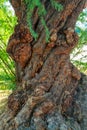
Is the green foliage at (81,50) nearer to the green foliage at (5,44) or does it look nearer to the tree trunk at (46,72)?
the green foliage at (5,44)


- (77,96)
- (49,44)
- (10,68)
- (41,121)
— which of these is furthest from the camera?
(10,68)

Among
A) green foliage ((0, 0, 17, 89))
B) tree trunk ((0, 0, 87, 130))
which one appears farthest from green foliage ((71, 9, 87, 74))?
tree trunk ((0, 0, 87, 130))

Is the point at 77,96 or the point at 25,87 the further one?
the point at 77,96

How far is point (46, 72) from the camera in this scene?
Answer: 3340 millimetres

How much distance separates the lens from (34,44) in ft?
11.1

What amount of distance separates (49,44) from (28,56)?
0.26 meters

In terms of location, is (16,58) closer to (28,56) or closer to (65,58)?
(28,56)

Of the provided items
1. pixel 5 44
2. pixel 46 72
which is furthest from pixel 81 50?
pixel 46 72

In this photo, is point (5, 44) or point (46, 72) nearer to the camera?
point (46, 72)

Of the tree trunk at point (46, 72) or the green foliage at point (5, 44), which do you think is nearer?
the tree trunk at point (46, 72)

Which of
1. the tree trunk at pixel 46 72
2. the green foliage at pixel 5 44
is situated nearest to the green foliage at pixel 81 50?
the green foliage at pixel 5 44

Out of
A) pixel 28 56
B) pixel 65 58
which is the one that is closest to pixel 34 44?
pixel 28 56

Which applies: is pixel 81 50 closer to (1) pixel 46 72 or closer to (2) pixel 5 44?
(2) pixel 5 44

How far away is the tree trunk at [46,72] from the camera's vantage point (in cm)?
319
